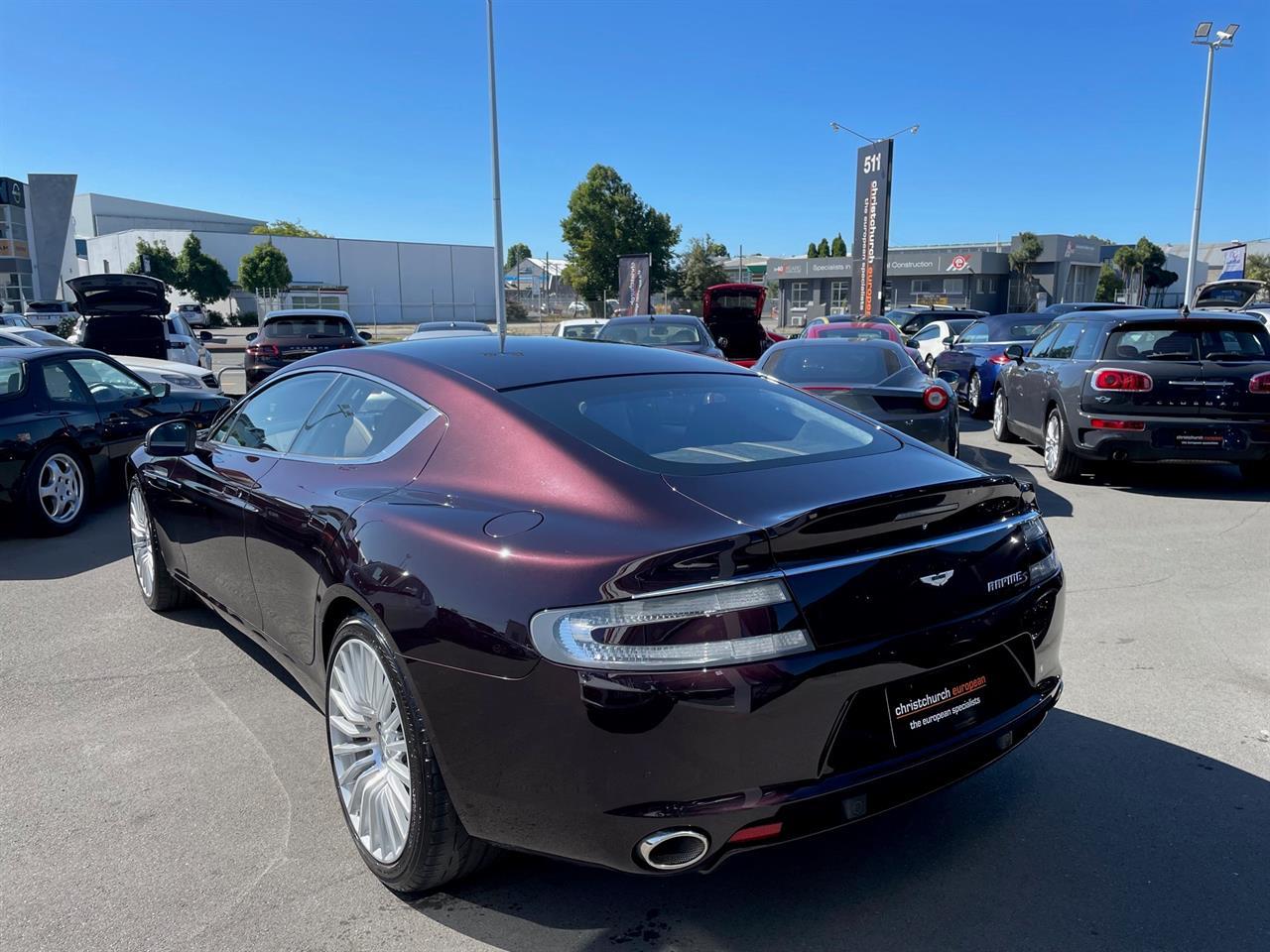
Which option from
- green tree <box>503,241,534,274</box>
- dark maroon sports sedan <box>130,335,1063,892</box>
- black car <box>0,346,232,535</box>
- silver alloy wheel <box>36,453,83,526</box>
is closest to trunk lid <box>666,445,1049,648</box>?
dark maroon sports sedan <box>130,335,1063,892</box>

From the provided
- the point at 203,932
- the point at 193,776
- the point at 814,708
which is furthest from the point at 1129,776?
the point at 193,776

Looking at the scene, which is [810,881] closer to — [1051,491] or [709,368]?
[709,368]

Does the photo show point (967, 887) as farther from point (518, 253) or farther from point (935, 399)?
point (518, 253)

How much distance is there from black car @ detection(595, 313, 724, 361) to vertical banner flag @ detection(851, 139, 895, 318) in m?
19.5

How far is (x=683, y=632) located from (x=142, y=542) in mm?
4221

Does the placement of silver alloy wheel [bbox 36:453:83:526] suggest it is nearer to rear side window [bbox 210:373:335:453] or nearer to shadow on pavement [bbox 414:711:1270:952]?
rear side window [bbox 210:373:335:453]

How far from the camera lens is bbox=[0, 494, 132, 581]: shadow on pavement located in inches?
243

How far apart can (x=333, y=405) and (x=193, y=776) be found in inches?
56.4

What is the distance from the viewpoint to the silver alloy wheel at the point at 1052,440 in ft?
29.4

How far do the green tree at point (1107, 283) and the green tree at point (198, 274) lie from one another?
61.8 m

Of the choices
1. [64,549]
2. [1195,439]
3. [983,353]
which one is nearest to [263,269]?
[983,353]

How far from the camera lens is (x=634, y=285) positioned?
1340 inches

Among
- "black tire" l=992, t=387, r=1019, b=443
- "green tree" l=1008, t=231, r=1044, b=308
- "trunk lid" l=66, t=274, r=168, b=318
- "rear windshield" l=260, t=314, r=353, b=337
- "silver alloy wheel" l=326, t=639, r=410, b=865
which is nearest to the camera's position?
"silver alloy wheel" l=326, t=639, r=410, b=865

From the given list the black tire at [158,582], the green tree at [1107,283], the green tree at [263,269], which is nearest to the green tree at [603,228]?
the green tree at [263,269]
